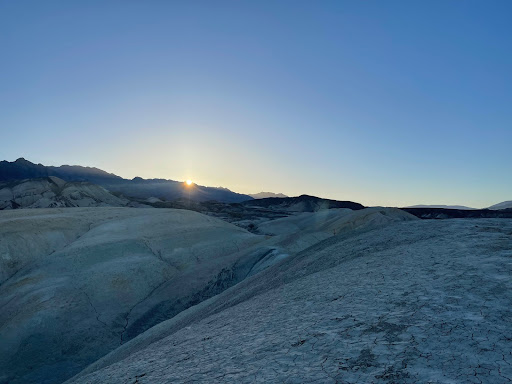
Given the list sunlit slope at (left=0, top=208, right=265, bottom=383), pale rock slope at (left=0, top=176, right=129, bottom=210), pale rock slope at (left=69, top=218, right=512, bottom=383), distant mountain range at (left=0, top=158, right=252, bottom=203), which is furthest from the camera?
distant mountain range at (left=0, top=158, right=252, bottom=203)

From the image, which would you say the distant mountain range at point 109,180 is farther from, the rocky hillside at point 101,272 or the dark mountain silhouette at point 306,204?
the rocky hillside at point 101,272

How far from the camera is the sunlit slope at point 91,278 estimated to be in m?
11.0

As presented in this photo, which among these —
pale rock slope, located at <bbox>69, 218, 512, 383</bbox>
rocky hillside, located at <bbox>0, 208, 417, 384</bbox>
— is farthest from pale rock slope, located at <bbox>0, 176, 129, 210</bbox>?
pale rock slope, located at <bbox>69, 218, 512, 383</bbox>

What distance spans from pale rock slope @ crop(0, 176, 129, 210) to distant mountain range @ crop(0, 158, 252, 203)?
54217 mm

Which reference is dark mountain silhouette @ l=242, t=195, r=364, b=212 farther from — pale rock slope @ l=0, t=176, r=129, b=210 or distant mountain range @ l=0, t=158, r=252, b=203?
pale rock slope @ l=0, t=176, r=129, b=210

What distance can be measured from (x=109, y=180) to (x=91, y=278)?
14724cm

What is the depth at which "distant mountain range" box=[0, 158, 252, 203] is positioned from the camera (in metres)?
111

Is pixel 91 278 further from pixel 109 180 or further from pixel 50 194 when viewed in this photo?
pixel 109 180

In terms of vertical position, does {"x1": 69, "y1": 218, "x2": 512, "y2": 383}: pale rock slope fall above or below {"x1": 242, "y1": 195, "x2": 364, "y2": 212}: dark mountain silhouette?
below

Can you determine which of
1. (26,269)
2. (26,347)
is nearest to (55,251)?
(26,269)

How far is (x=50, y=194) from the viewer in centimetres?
5522

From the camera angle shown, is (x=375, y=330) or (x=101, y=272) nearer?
(x=375, y=330)

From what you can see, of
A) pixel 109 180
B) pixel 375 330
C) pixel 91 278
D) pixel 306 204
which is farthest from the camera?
pixel 109 180

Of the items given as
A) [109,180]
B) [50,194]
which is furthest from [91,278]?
[109,180]
